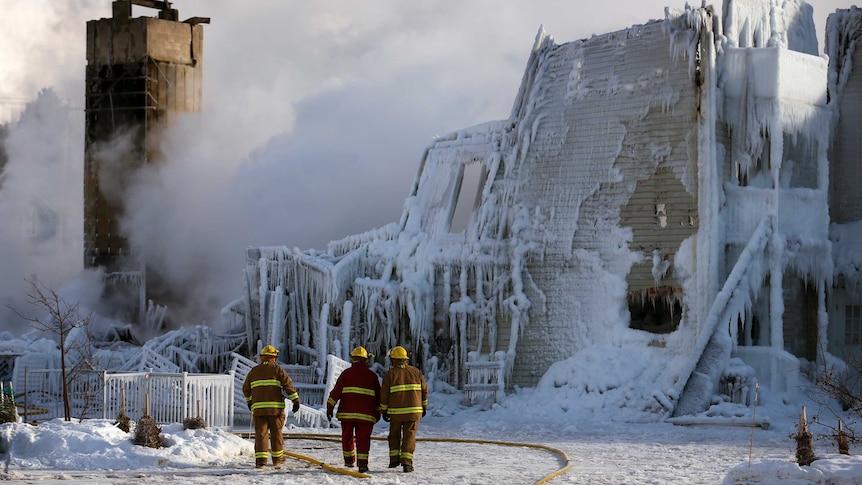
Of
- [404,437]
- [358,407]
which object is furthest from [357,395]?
[404,437]

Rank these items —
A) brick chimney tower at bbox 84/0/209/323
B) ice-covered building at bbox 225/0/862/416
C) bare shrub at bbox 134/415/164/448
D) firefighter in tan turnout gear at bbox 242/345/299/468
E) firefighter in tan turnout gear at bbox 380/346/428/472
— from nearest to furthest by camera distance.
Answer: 1. firefighter in tan turnout gear at bbox 380/346/428/472
2. firefighter in tan turnout gear at bbox 242/345/299/468
3. bare shrub at bbox 134/415/164/448
4. ice-covered building at bbox 225/0/862/416
5. brick chimney tower at bbox 84/0/209/323

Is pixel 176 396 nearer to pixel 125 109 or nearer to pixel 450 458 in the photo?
pixel 450 458

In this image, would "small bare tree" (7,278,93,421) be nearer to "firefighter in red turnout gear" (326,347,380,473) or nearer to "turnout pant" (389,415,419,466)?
"firefighter in red turnout gear" (326,347,380,473)

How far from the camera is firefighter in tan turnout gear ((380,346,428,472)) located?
16250 millimetres

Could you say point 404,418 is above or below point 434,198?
below

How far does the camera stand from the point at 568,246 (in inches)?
1169

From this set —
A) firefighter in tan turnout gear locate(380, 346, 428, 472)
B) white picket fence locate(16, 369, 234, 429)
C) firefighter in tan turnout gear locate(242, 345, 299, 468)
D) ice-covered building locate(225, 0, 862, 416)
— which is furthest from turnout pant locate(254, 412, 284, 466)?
ice-covered building locate(225, 0, 862, 416)

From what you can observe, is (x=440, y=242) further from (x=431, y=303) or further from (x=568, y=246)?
(x=568, y=246)

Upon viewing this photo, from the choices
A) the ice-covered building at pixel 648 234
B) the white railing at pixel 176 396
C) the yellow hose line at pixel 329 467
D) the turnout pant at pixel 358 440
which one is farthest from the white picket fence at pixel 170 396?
the ice-covered building at pixel 648 234

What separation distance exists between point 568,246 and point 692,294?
3059 mm

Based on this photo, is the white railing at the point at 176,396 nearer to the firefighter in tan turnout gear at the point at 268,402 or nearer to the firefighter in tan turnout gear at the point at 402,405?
the firefighter in tan turnout gear at the point at 268,402

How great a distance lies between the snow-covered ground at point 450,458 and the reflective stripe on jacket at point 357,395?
0.72 meters

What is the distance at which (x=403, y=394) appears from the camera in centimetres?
1634

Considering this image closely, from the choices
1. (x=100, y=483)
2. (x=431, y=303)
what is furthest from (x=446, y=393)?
(x=100, y=483)
